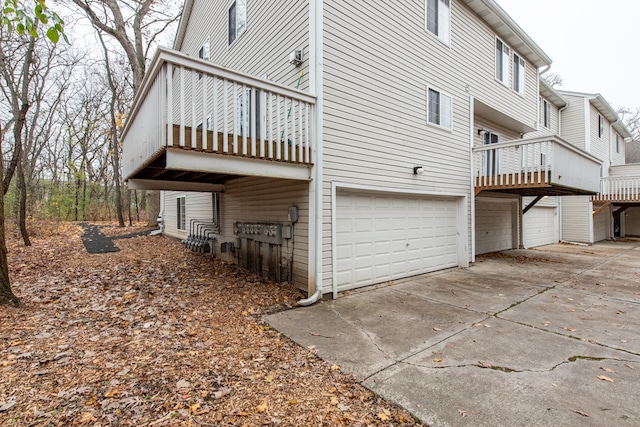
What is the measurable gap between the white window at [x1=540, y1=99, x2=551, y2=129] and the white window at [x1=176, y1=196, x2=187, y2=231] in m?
15.6

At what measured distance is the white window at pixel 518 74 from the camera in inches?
402

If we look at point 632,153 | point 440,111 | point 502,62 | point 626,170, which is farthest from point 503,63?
point 632,153

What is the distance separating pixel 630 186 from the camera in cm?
1274

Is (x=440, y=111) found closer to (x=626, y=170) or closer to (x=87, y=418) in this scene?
(x=87, y=418)

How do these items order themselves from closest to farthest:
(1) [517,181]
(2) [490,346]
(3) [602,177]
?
1. (2) [490,346]
2. (1) [517,181]
3. (3) [602,177]

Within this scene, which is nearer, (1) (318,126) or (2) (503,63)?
(1) (318,126)

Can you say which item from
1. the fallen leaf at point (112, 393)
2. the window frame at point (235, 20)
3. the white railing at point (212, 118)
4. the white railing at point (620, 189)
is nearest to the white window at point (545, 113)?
the white railing at point (620, 189)

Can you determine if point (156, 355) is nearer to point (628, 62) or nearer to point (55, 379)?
point (55, 379)

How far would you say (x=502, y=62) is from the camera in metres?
9.59

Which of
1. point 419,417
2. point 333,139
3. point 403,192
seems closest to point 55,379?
point 419,417

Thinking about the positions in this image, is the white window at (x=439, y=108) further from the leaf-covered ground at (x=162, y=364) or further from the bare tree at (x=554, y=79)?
the bare tree at (x=554, y=79)

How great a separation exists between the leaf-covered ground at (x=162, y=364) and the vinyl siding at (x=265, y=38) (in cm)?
404

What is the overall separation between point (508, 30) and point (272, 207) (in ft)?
30.1

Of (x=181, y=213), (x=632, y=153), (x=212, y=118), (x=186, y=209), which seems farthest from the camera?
(x=632, y=153)
